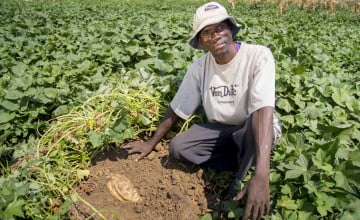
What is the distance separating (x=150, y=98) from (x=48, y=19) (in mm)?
5385

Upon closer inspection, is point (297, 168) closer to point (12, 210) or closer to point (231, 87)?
point (231, 87)

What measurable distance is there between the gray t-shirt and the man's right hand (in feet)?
1.19

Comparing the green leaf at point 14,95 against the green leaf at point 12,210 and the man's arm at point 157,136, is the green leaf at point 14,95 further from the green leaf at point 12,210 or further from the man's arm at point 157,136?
the green leaf at point 12,210

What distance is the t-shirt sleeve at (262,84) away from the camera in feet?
8.24

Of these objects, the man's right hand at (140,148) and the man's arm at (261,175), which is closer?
the man's arm at (261,175)

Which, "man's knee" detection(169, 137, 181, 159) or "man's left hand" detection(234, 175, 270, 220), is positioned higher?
"man's left hand" detection(234, 175, 270, 220)

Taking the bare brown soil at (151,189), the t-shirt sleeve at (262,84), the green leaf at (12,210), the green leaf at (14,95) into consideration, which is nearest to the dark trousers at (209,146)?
the bare brown soil at (151,189)

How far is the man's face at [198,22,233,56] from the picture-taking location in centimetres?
274

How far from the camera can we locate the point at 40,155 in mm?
2965

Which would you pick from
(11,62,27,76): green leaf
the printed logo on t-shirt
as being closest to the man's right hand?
the printed logo on t-shirt

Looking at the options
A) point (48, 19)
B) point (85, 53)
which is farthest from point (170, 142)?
point (48, 19)

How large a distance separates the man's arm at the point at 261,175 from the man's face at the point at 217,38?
561 mm

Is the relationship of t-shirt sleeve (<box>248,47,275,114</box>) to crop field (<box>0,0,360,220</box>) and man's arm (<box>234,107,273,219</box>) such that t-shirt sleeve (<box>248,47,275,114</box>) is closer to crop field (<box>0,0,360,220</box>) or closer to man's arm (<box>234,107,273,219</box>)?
man's arm (<box>234,107,273,219</box>)

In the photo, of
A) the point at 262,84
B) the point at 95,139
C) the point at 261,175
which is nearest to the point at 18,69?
the point at 95,139
